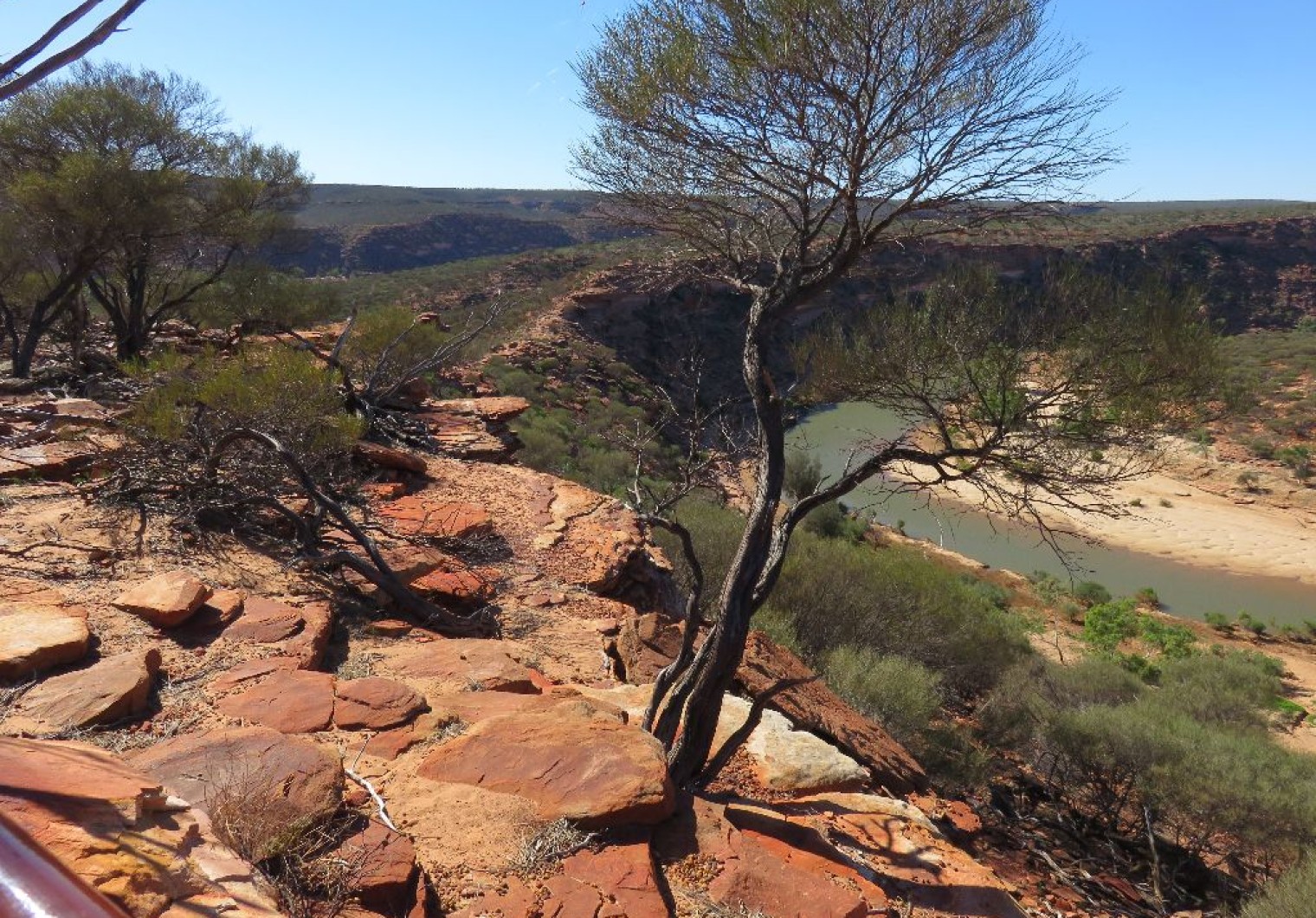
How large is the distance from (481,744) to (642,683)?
2.32 m

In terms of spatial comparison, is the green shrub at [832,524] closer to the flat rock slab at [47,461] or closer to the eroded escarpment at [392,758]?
the eroded escarpment at [392,758]

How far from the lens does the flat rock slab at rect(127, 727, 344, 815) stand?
2625 millimetres

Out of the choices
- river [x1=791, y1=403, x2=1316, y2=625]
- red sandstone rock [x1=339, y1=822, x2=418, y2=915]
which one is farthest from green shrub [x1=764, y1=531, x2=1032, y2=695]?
river [x1=791, y1=403, x2=1316, y2=625]

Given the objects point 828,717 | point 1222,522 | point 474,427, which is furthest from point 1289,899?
point 1222,522

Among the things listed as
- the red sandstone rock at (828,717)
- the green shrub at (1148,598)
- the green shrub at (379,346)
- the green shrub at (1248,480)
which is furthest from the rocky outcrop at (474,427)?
the green shrub at (1248,480)

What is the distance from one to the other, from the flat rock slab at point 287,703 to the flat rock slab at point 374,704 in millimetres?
59

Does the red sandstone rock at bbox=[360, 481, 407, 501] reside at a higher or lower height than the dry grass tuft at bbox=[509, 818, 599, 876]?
higher

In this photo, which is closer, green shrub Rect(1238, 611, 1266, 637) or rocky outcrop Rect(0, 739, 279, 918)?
rocky outcrop Rect(0, 739, 279, 918)

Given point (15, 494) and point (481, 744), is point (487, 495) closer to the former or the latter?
point (15, 494)

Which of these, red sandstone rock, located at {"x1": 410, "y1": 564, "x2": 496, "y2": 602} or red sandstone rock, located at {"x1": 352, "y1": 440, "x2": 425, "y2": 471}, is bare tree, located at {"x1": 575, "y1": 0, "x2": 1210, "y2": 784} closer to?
red sandstone rock, located at {"x1": 410, "y1": 564, "x2": 496, "y2": 602}

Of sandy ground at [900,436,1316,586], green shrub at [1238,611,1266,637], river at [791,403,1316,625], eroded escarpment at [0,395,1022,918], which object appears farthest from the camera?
sandy ground at [900,436,1316,586]

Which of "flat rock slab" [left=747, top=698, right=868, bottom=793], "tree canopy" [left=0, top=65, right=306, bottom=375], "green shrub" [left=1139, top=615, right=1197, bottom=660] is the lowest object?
"green shrub" [left=1139, top=615, right=1197, bottom=660]

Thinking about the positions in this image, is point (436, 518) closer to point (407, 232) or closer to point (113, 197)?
point (113, 197)

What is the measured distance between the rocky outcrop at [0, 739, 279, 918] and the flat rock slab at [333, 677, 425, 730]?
1.38 metres
